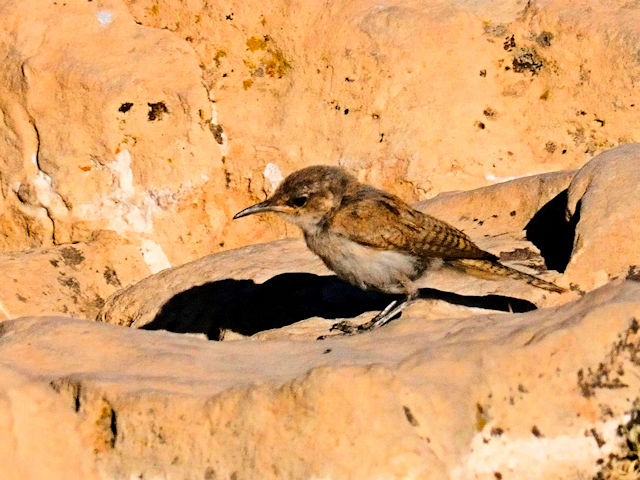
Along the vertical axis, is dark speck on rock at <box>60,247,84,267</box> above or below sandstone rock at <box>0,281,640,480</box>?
below

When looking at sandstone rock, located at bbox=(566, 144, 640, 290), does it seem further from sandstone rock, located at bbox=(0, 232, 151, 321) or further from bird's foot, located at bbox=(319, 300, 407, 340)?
sandstone rock, located at bbox=(0, 232, 151, 321)

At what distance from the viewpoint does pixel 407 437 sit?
5.31m

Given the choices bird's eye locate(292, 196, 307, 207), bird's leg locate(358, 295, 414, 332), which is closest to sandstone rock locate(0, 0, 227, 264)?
bird's eye locate(292, 196, 307, 207)

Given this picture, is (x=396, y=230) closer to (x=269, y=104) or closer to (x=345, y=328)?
(x=345, y=328)

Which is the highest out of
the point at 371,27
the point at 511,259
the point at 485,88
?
the point at 371,27

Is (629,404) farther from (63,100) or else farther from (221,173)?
(63,100)

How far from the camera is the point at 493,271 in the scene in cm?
892

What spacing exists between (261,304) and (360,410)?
4.88m

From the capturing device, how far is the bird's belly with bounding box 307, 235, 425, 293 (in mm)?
8797

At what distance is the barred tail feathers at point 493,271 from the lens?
8.61 meters

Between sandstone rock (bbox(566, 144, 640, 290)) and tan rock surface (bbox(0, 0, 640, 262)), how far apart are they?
3.52m

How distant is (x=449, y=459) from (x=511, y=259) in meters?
4.71

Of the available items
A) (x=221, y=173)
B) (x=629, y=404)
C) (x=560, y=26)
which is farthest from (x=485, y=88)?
(x=629, y=404)

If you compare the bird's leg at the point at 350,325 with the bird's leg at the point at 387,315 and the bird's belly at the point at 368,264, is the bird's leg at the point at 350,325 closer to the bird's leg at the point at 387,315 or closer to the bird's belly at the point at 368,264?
the bird's leg at the point at 387,315
